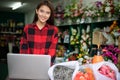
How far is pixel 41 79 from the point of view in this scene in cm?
134

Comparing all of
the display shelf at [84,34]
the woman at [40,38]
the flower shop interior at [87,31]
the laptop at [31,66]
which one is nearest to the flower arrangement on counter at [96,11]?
the flower shop interior at [87,31]

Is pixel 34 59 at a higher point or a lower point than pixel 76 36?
higher

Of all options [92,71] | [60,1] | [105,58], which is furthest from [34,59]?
[60,1]

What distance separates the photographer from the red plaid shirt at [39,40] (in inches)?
70.2

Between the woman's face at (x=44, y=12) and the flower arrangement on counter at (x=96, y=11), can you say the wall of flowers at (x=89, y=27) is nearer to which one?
the flower arrangement on counter at (x=96, y=11)

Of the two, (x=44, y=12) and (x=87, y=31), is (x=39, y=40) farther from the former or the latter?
(x=87, y=31)

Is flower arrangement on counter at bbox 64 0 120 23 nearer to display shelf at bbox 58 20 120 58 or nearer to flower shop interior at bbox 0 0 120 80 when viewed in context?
flower shop interior at bbox 0 0 120 80

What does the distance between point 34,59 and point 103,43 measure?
3080 millimetres

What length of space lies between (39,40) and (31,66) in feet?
1.68

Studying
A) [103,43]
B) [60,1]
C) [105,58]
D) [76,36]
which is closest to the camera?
[105,58]

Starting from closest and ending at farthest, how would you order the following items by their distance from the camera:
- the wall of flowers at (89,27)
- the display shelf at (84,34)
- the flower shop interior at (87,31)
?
the flower shop interior at (87,31), the wall of flowers at (89,27), the display shelf at (84,34)

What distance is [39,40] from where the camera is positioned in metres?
1.83

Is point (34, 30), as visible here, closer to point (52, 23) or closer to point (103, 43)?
point (52, 23)

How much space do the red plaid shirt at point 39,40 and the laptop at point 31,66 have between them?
1.31ft
